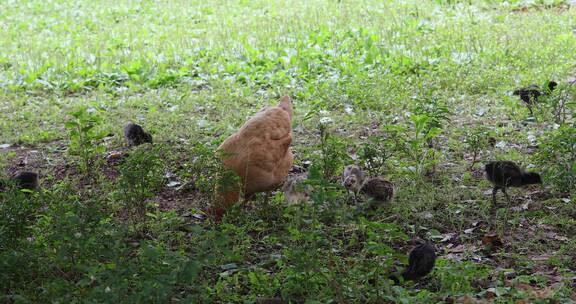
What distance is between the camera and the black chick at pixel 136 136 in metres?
7.33

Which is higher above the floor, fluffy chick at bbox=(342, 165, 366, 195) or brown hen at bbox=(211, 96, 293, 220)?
brown hen at bbox=(211, 96, 293, 220)

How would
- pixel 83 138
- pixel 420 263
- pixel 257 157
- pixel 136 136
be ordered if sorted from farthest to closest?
pixel 136 136, pixel 83 138, pixel 257 157, pixel 420 263

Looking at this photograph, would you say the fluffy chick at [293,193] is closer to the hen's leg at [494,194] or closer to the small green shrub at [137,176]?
the small green shrub at [137,176]

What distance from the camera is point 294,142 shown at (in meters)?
7.45

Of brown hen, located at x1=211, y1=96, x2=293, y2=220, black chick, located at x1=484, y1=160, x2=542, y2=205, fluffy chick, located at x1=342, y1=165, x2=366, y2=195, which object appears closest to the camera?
brown hen, located at x1=211, y1=96, x2=293, y2=220

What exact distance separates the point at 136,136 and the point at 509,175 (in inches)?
149

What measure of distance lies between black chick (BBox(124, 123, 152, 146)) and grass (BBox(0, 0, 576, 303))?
1.06 feet

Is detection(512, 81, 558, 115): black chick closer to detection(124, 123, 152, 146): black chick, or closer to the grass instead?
the grass

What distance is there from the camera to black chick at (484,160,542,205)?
17.7ft

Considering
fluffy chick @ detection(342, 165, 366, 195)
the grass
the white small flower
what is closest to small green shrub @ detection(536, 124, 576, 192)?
the grass

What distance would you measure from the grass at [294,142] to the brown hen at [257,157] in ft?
0.68

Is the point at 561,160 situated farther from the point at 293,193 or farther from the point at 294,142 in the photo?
the point at 294,142

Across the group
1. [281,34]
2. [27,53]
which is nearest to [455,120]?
[281,34]

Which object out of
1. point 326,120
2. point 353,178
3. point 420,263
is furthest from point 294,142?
point 420,263
